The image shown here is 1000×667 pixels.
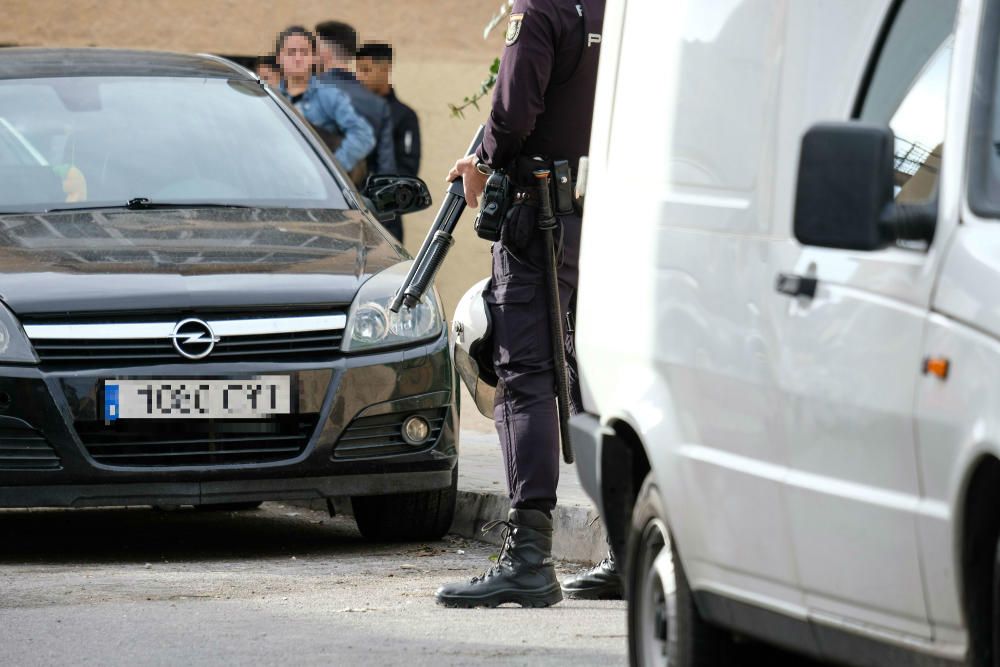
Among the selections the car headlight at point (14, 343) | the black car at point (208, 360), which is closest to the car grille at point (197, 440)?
the black car at point (208, 360)

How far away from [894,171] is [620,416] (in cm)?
106

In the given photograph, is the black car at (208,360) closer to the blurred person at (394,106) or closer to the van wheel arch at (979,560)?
the van wheel arch at (979,560)

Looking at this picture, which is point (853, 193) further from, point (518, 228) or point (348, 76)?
point (348, 76)

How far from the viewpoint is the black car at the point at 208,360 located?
21.6 feet

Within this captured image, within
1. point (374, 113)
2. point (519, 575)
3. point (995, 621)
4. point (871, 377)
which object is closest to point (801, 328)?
point (871, 377)

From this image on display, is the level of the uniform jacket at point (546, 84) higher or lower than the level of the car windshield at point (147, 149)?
higher

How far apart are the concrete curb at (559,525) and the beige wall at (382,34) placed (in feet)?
25.3

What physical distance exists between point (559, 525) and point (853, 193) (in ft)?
13.4

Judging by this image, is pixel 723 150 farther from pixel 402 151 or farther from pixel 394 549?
pixel 402 151

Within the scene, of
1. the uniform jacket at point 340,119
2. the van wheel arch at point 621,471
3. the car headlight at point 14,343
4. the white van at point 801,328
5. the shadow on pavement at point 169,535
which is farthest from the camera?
the uniform jacket at point 340,119

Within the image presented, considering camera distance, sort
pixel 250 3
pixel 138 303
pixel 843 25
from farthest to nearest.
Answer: pixel 250 3 → pixel 138 303 → pixel 843 25

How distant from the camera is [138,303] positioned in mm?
6664

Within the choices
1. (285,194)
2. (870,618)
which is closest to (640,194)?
(870,618)

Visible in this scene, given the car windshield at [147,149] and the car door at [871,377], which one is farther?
the car windshield at [147,149]
